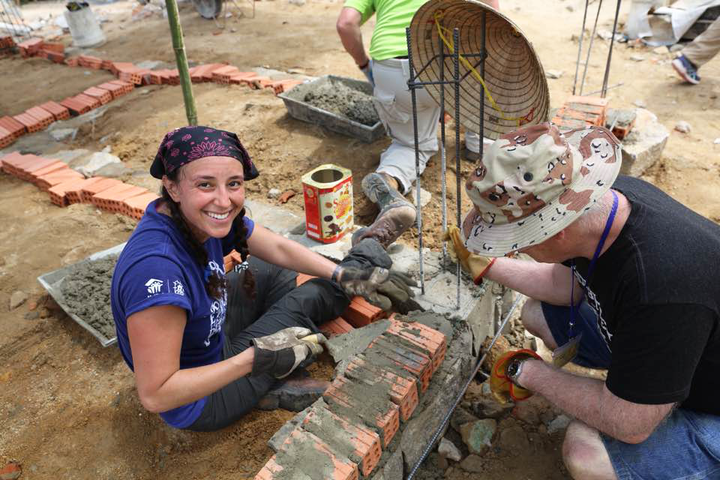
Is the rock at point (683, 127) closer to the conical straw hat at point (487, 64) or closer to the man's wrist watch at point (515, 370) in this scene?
the conical straw hat at point (487, 64)

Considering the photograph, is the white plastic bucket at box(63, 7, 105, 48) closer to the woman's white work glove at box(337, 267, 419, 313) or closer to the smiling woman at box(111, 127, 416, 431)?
the smiling woman at box(111, 127, 416, 431)

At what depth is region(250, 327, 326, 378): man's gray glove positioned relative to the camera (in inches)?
82.6

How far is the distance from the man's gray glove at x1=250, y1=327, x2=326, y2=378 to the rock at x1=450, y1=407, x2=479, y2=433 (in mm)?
787

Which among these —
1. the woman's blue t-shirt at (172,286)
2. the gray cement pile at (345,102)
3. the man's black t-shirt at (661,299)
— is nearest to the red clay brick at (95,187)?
the gray cement pile at (345,102)

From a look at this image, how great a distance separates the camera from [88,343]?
10.2ft

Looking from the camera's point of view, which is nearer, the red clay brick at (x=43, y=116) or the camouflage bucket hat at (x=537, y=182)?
the camouflage bucket hat at (x=537, y=182)

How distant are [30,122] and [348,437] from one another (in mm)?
6135

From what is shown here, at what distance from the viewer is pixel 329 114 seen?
16.3 feet

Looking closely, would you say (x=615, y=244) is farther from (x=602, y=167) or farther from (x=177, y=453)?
(x=177, y=453)

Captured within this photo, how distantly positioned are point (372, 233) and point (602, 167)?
1.61m

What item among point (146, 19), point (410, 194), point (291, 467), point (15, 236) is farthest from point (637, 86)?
point (146, 19)

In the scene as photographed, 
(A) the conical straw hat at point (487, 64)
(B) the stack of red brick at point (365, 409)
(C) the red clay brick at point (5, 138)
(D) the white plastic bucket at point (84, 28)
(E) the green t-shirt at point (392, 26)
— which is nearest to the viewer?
(B) the stack of red brick at point (365, 409)

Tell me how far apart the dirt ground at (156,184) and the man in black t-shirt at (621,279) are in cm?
54

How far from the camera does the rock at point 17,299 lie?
11.4 feet
